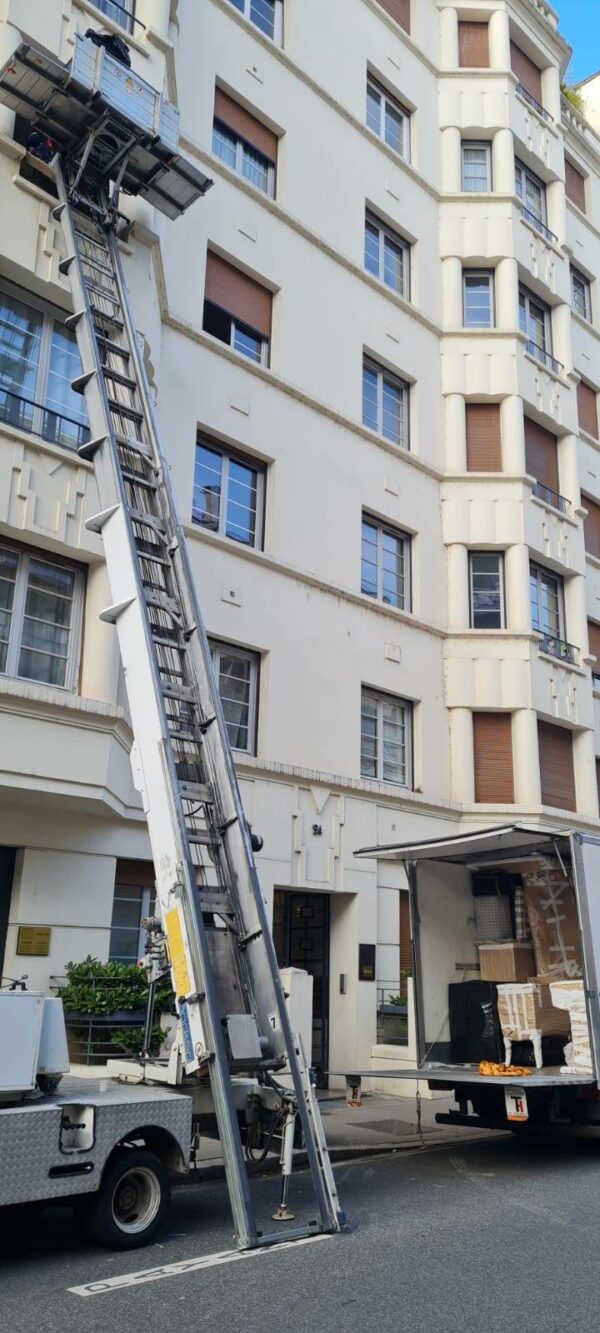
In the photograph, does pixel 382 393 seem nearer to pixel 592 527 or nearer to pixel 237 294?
pixel 237 294

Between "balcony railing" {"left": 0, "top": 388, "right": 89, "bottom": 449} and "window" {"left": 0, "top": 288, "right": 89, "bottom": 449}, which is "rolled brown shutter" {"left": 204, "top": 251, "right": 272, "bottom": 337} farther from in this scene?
"balcony railing" {"left": 0, "top": 388, "right": 89, "bottom": 449}

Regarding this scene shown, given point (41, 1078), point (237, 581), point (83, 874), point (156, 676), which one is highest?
point (237, 581)

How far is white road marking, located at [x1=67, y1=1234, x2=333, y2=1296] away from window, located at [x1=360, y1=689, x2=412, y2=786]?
1010 centimetres

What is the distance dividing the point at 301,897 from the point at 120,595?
8.75 meters

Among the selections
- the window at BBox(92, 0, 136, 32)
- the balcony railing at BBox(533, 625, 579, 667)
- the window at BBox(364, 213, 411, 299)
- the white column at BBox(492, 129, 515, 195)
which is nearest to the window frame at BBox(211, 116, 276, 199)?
the window at BBox(364, 213, 411, 299)

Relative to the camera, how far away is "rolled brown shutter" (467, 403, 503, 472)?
65.2 ft

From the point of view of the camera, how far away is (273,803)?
14.4 metres

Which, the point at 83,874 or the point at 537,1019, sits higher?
the point at 83,874

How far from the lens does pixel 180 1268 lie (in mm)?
6074

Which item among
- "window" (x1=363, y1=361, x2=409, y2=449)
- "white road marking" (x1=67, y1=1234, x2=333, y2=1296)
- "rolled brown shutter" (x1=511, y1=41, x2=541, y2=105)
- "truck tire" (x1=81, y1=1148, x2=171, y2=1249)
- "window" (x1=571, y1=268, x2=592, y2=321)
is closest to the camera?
"white road marking" (x1=67, y1=1234, x2=333, y2=1296)

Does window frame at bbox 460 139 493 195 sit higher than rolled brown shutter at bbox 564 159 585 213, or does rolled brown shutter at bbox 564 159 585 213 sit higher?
rolled brown shutter at bbox 564 159 585 213

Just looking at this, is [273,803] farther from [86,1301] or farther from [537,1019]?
[86,1301]

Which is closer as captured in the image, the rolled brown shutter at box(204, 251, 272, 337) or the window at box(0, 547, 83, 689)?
the window at box(0, 547, 83, 689)

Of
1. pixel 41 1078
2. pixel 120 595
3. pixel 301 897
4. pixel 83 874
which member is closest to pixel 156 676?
pixel 120 595
